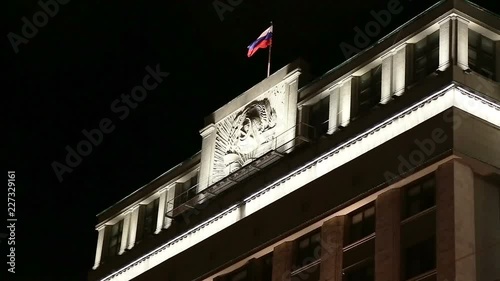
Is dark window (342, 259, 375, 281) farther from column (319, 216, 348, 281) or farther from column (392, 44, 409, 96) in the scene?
column (392, 44, 409, 96)

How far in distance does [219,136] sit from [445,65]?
15767 millimetres

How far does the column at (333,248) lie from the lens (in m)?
48.2

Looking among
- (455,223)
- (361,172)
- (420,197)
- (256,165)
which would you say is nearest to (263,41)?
(256,165)

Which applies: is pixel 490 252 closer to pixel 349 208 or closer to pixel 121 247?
pixel 349 208

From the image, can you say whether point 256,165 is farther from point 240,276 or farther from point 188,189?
point 188,189

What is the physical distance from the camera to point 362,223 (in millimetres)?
48125

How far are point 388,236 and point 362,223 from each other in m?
2.57

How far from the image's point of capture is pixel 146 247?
6103cm

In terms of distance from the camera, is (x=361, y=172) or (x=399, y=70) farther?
(x=399, y=70)

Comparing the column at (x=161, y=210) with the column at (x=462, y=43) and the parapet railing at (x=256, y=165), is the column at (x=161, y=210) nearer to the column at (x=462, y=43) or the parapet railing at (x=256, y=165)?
the parapet railing at (x=256, y=165)

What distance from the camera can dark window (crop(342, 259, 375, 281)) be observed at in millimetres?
46500

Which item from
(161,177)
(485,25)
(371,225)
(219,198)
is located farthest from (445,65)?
(161,177)

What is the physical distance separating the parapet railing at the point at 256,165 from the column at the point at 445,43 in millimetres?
8180

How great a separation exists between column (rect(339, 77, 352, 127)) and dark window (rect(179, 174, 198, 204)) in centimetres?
1196
